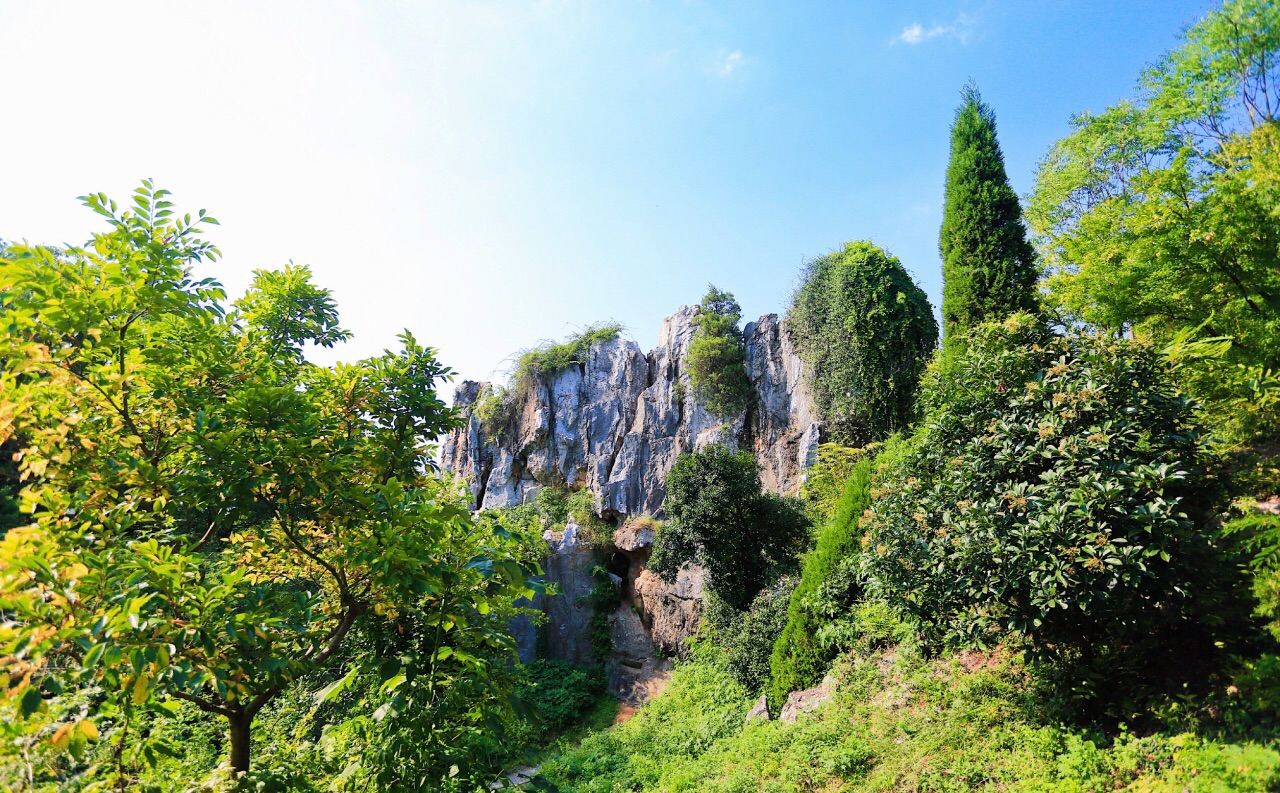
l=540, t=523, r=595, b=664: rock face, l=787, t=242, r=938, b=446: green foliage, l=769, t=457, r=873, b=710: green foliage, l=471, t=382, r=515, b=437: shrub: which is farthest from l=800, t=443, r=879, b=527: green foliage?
l=471, t=382, r=515, b=437: shrub

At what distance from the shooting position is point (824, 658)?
7.77 meters

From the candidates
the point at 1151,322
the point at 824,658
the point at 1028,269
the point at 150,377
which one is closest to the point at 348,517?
the point at 150,377

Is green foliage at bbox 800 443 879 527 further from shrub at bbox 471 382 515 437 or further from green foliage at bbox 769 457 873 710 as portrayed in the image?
shrub at bbox 471 382 515 437

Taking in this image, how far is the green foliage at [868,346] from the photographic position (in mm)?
13836

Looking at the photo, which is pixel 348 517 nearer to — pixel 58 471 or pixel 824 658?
pixel 58 471

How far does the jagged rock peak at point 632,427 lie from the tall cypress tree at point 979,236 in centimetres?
470

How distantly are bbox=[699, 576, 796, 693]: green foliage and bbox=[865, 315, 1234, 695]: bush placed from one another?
4.58m

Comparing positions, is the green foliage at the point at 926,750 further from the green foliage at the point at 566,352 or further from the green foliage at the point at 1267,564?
the green foliage at the point at 566,352

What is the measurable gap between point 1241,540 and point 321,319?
6.69m

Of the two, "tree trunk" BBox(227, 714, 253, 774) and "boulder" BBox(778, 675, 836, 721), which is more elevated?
"tree trunk" BBox(227, 714, 253, 774)

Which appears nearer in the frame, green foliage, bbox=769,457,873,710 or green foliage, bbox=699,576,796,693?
green foliage, bbox=769,457,873,710

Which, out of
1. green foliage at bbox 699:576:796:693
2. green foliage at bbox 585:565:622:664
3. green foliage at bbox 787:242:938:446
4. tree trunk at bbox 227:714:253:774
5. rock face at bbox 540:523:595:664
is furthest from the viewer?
rock face at bbox 540:523:595:664

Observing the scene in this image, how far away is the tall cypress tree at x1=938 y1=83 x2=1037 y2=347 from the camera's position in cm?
1127

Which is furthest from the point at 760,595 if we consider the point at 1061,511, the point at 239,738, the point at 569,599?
the point at 239,738
